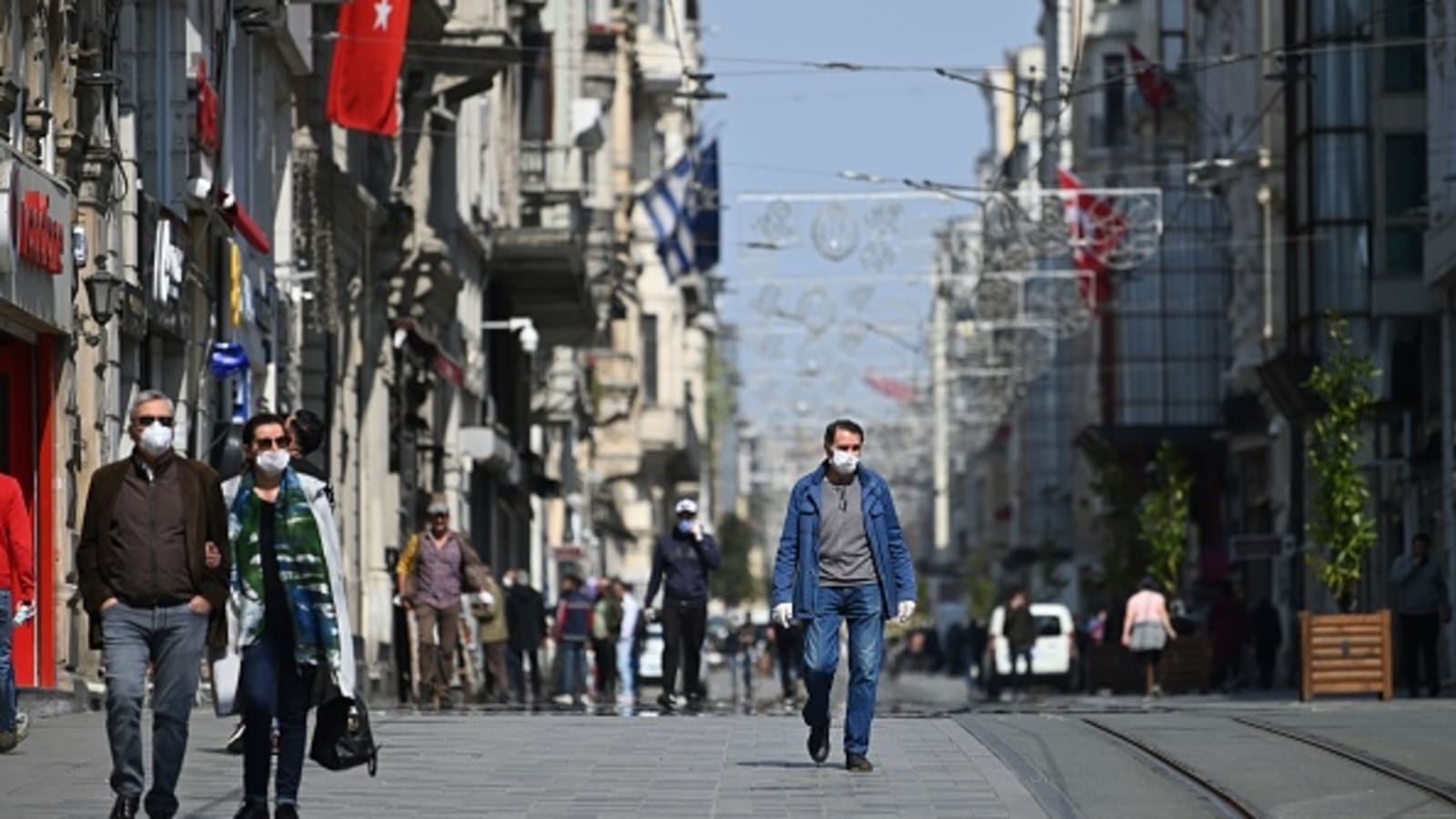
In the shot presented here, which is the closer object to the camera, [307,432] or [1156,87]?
[307,432]

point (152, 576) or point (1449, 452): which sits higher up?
point (1449, 452)

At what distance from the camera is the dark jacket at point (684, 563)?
104 ft

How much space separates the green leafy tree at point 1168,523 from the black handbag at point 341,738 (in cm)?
5112

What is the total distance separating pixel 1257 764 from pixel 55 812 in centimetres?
661

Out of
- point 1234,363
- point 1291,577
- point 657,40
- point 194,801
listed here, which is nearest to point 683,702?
point 194,801

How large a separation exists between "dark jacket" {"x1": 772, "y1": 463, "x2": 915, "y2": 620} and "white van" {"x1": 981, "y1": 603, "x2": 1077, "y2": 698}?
39.3 m

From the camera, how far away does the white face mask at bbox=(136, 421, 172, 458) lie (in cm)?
1463

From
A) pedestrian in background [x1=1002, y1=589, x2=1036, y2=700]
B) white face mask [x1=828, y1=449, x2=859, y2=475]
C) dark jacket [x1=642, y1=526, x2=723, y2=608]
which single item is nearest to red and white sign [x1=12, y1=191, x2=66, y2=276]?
dark jacket [x1=642, y1=526, x2=723, y2=608]

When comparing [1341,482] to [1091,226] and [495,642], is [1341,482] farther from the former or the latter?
[495,642]

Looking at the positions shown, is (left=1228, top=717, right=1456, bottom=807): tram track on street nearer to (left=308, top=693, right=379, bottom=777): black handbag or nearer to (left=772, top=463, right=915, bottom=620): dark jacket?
(left=772, top=463, right=915, bottom=620): dark jacket

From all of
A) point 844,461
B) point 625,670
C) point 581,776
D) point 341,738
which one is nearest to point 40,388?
point 581,776

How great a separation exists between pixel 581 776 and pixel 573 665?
24121 mm

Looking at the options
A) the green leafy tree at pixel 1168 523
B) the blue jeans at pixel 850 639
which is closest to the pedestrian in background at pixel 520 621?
the blue jeans at pixel 850 639

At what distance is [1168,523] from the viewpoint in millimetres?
67250
